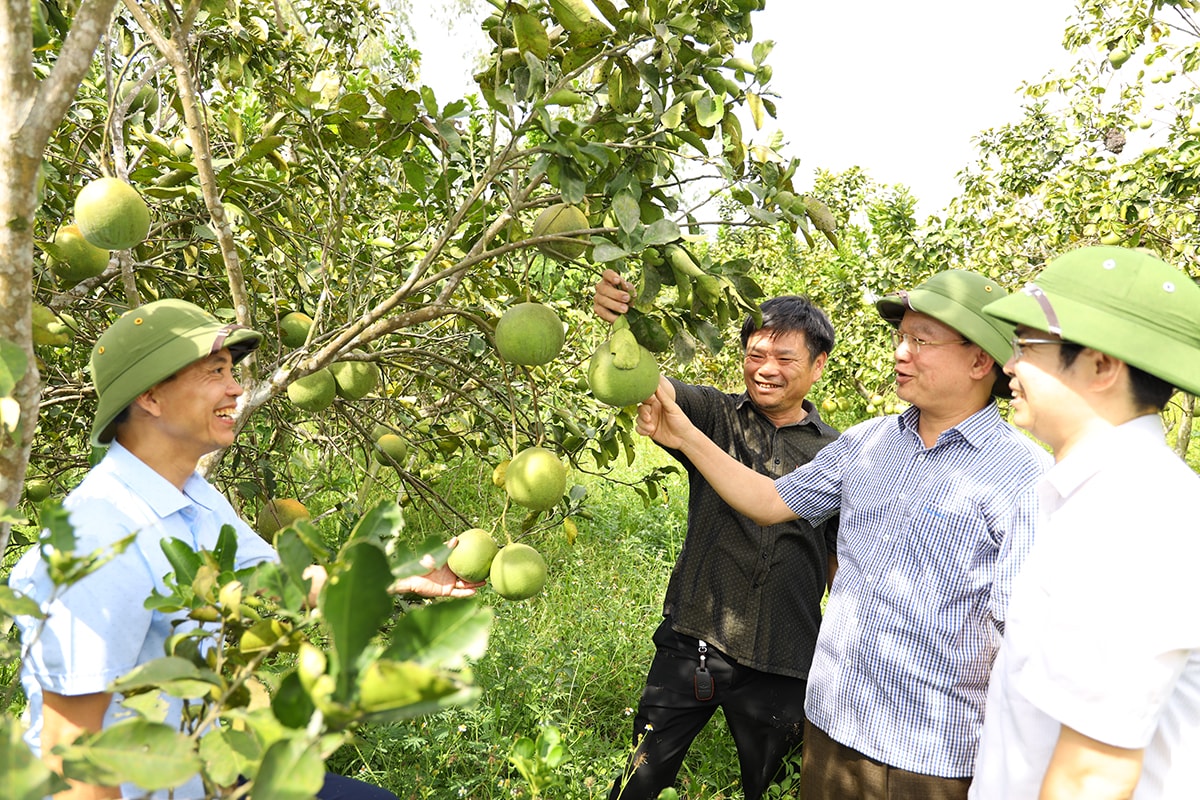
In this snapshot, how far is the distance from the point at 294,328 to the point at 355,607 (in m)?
1.91

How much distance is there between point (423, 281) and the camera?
1.80 metres

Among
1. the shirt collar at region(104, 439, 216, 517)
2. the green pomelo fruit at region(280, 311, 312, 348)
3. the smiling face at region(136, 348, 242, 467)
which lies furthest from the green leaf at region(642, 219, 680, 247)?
the green pomelo fruit at region(280, 311, 312, 348)

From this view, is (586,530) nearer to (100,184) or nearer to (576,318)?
(576,318)

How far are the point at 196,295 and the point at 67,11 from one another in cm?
88

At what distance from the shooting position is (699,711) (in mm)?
2332

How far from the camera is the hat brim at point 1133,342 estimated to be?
1133 mm

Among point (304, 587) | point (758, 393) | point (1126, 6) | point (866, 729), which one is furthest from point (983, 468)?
point (1126, 6)

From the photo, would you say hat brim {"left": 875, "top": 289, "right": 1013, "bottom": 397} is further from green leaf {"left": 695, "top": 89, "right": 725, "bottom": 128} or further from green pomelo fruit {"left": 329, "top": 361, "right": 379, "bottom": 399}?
green pomelo fruit {"left": 329, "top": 361, "right": 379, "bottom": 399}

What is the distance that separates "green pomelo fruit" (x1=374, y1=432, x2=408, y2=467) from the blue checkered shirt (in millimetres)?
1313

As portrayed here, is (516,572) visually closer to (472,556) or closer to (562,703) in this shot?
(472,556)

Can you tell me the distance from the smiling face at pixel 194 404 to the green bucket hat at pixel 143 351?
31mm

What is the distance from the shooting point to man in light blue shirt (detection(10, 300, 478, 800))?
106cm

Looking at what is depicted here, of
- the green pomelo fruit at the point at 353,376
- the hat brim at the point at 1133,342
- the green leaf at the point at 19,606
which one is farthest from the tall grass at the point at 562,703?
the hat brim at the point at 1133,342

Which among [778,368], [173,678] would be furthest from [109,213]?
[778,368]
